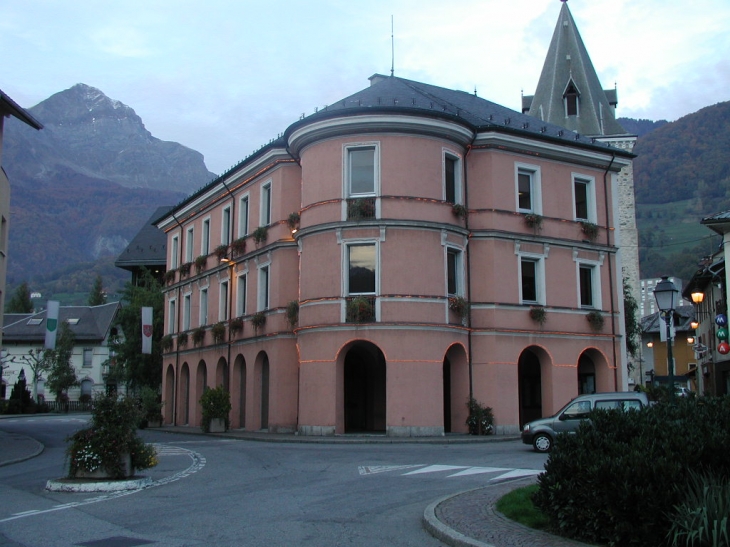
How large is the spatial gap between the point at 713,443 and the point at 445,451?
14.7 m

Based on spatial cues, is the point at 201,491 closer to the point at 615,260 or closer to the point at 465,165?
the point at 465,165

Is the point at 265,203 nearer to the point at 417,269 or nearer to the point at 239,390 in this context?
the point at 239,390

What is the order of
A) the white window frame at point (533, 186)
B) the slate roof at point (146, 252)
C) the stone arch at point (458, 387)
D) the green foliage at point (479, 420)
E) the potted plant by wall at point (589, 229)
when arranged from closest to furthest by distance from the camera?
Result: 1. the green foliage at point (479, 420)
2. the stone arch at point (458, 387)
3. the white window frame at point (533, 186)
4. the potted plant by wall at point (589, 229)
5. the slate roof at point (146, 252)

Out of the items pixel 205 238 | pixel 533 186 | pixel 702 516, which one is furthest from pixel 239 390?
pixel 702 516

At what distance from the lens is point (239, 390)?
123 ft

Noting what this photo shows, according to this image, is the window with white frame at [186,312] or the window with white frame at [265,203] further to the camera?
the window with white frame at [186,312]

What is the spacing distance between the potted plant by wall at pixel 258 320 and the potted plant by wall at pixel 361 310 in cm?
673

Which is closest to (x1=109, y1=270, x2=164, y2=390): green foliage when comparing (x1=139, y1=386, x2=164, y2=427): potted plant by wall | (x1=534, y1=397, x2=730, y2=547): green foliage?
(x1=139, y1=386, x2=164, y2=427): potted plant by wall

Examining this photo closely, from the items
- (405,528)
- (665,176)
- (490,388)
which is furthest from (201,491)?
(665,176)

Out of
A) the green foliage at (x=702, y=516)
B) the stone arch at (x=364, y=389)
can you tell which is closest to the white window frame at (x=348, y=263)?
the stone arch at (x=364, y=389)

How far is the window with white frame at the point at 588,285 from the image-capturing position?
113 feet

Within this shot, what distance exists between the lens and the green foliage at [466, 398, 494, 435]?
29.9 metres

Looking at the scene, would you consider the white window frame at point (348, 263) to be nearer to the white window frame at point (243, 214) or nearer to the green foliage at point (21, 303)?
the white window frame at point (243, 214)

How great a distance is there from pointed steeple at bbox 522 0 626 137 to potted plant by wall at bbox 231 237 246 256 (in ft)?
116
